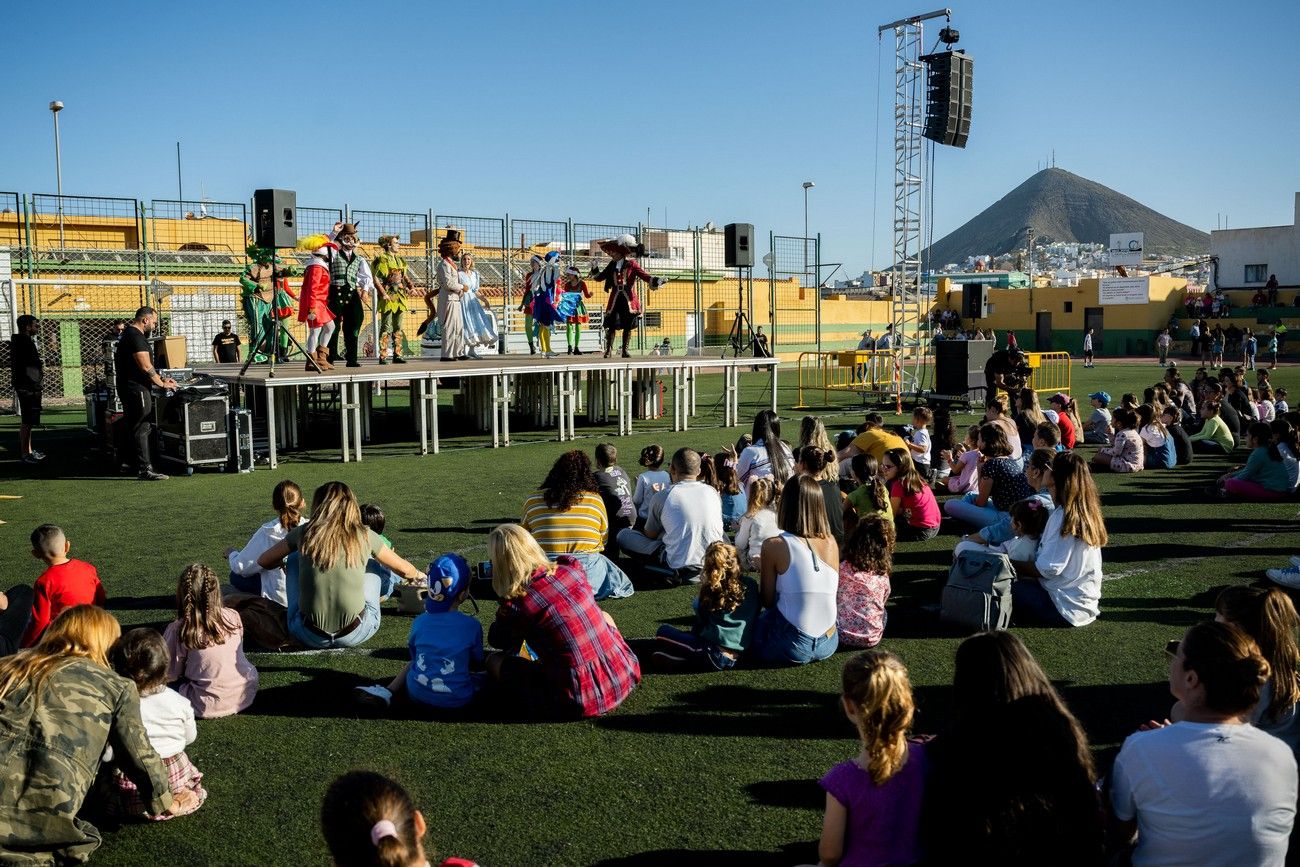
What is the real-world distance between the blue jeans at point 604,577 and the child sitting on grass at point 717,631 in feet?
3.72

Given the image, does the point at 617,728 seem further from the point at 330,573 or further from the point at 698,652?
the point at 330,573

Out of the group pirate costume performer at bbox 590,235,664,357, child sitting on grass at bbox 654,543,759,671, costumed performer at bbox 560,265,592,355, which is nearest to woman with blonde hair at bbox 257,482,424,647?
child sitting on grass at bbox 654,543,759,671

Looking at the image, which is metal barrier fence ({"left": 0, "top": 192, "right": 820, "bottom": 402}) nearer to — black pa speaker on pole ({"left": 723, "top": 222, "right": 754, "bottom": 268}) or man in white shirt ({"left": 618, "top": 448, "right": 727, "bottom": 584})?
black pa speaker on pole ({"left": 723, "top": 222, "right": 754, "bottom": 268})

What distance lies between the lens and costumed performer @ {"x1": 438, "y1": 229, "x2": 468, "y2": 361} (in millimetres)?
16625

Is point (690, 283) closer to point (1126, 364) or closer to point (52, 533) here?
point (1126, 364)

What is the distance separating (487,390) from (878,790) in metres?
15.2

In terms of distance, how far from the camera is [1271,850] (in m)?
3.12

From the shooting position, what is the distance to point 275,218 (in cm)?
1388

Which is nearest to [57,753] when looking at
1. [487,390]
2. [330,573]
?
[330,573]

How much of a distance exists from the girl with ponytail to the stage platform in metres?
7.18

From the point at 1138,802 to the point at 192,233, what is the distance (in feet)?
96.1

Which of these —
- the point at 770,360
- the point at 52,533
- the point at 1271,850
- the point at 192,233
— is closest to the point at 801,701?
the point at 1271,850

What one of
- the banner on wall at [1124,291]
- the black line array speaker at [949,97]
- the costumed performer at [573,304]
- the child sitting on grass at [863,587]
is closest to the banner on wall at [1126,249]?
the banner on wall at [1124,291]

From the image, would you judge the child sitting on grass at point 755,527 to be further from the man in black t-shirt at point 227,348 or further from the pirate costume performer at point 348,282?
the man in black t-shirt at point 227,348
